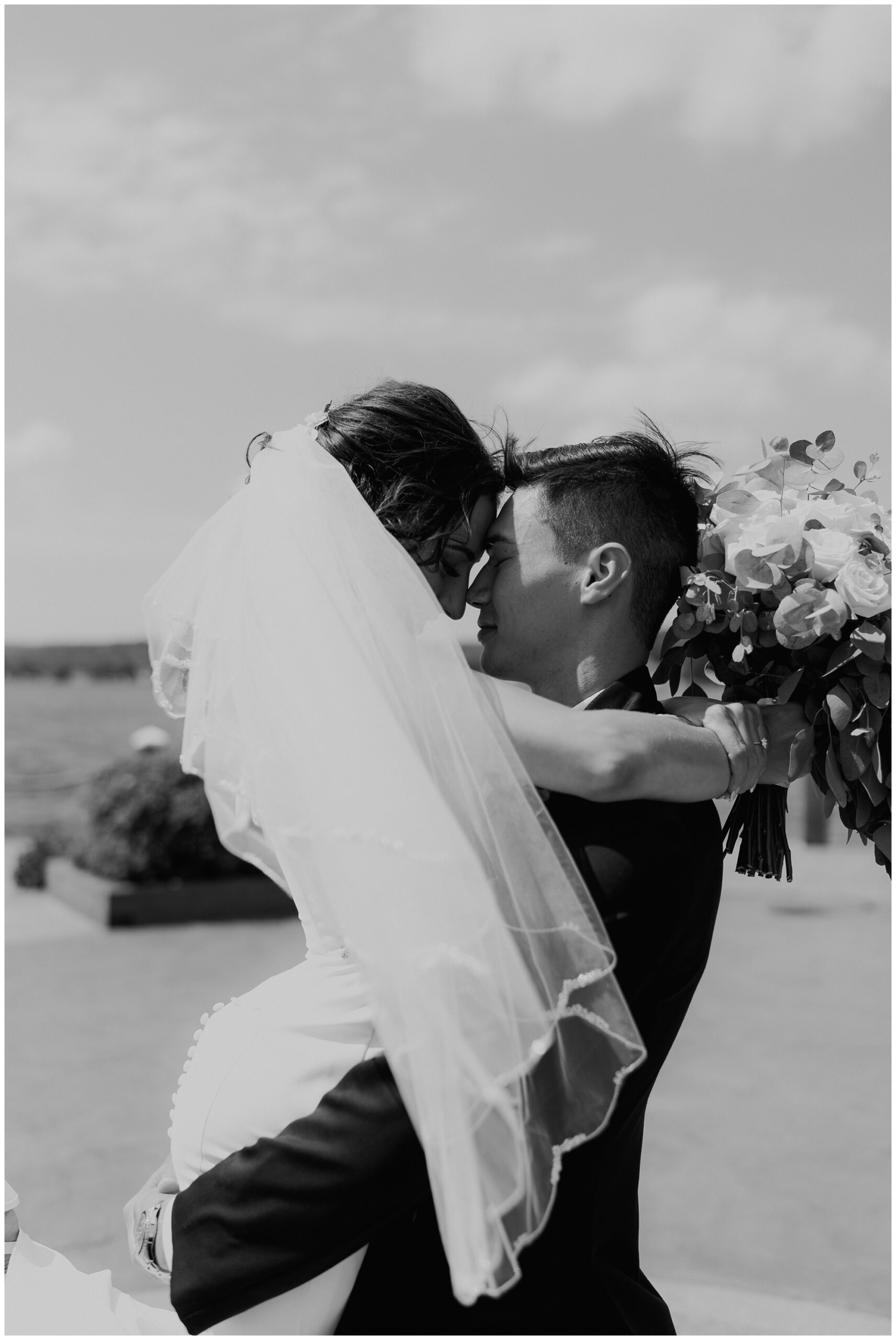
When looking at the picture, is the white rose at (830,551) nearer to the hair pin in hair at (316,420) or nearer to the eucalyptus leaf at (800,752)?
the eucalyptus leaf at (800,752)

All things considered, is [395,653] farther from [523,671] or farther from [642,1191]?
[642,1191]

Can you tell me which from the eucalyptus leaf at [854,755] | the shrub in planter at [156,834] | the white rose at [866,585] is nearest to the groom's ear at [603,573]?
the white rose at [866,585]

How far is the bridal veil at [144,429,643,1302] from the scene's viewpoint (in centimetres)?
177

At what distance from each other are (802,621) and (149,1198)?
1631 millimetres

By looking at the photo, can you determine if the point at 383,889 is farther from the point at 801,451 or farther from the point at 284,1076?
the point at 801,451

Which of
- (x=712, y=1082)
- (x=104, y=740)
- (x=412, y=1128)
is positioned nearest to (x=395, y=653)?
(x=412, y=1128)

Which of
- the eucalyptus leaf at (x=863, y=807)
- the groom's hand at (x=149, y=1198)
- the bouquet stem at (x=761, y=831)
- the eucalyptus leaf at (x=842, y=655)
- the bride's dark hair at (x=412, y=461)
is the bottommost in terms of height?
the groom's hand at (x=149, y=1198)

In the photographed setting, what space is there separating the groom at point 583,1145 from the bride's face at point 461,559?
0.17 feet

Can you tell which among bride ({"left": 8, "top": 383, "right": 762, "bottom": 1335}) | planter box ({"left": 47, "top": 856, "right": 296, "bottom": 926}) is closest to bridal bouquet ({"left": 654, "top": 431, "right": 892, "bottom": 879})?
bride ({"left": 8, "top": 383, "right": 762, "bottom": 1335})

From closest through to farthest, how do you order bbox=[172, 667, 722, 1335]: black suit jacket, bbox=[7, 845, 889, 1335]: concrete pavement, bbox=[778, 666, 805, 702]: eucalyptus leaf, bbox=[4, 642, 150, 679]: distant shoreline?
bbox=[172, 667, 722, 1335]: black suit jacket < bbox=[778, 666, 805, 702]: eucalyptus leaf < bbox=[7, 845, 889, 1335]: concrete pavement < bbox=[4, 642, 150, 679]: distant shoreline

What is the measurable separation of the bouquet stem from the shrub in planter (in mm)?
9638

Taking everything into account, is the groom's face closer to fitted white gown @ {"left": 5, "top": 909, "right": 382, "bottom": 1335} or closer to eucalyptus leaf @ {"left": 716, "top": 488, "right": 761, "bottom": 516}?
eucalyptus leaf @ {"left": 716, "top": 488, "right": 761, "bottom": 516}

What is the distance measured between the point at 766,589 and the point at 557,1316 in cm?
135

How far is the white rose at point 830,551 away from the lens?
2322mm
